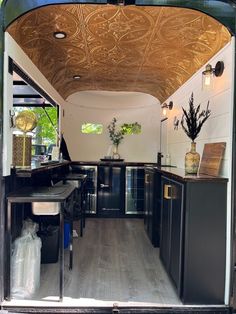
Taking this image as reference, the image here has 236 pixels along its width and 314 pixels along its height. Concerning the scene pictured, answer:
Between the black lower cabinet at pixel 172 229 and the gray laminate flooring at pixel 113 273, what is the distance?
17 cm

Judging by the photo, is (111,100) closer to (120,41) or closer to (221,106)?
(120,41)

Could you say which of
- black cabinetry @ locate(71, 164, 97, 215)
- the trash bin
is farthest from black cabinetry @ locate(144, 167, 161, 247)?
black cabinetry @ locate(71, 164, 97, 215)

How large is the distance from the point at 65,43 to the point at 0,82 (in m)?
1.24

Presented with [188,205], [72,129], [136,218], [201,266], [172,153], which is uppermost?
[72,129]

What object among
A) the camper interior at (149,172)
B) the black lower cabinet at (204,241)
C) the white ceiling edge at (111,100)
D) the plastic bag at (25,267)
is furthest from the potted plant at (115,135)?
the black lower cabinet at (204,241)

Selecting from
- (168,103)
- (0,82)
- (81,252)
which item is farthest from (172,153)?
(0,82)

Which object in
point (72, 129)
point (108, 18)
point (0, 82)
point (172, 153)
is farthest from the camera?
point (72, 129)

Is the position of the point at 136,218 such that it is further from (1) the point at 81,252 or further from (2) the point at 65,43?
(2) the point at 65,43

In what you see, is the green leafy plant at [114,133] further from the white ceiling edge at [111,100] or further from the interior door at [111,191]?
the interior door at [111,191]

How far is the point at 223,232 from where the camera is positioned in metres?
2.47

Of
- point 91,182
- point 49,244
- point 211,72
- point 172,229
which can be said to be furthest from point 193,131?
point 91,182

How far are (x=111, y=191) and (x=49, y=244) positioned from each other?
274cm

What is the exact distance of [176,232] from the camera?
2729 millimetres

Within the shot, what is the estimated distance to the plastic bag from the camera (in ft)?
8.46
